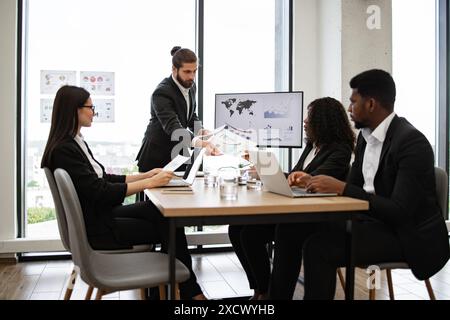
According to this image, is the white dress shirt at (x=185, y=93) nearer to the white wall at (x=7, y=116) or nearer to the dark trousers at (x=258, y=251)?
the dark trousers at (x=258, y=251)

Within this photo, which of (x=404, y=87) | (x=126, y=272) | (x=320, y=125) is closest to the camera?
(x=126, y=272)

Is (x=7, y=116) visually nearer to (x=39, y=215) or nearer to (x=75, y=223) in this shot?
(x=39, y=215)

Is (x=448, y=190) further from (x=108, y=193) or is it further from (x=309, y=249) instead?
(x=108, y=193)

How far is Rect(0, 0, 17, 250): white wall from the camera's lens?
325 centimetres

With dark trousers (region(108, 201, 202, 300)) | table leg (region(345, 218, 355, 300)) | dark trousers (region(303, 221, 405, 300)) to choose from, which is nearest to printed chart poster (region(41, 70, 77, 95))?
dark trousers (region(108, 201, 202, 300))

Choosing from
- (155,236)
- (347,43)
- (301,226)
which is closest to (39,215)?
(155,236)

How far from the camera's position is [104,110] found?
3529 millimetres

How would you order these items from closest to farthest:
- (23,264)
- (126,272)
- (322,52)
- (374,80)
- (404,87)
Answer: (126,272) → (374,80) → (23,264) → (322,52) → (404,87)

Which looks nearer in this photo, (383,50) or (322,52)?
(383,50)

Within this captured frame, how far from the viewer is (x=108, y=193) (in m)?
1.81

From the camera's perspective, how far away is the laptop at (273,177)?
5.35 feet

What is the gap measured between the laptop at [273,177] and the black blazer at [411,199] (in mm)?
191

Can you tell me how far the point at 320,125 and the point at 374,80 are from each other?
A: 444 mm

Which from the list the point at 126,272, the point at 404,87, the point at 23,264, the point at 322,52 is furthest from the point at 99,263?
the point at 404,87
